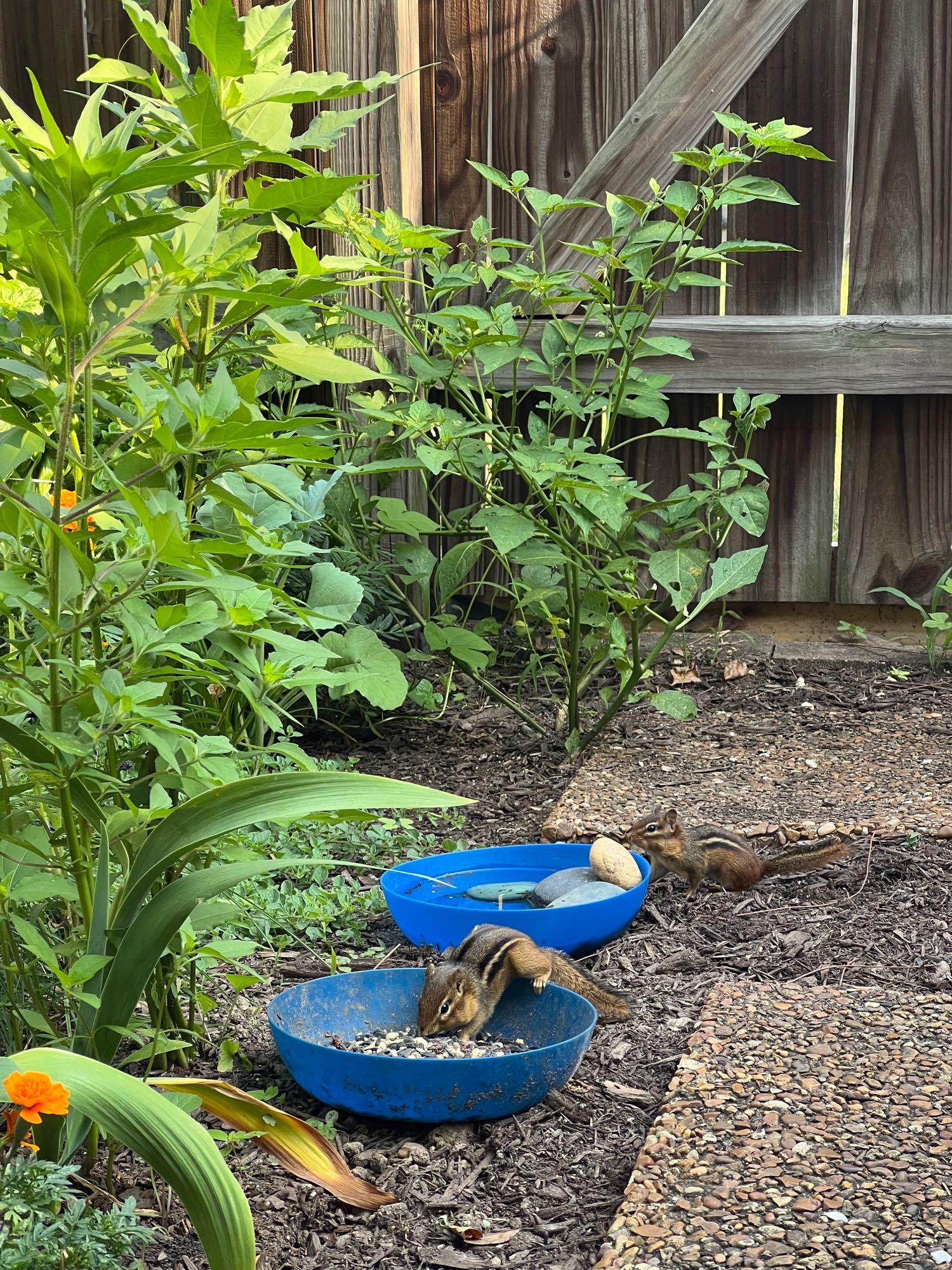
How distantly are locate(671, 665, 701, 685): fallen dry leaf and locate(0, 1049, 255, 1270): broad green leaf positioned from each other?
358 cm

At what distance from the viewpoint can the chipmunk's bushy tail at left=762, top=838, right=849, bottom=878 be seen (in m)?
3.48

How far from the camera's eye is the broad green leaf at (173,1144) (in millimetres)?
Answer: 1533

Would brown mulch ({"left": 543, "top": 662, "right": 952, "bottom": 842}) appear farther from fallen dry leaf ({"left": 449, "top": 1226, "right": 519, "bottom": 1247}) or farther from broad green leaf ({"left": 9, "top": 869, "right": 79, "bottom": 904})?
broad green leaf ({"left": 9, "top": 869, "right": 79, "bottom": 904})

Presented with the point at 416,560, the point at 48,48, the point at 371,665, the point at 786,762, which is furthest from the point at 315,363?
the point at 48,48

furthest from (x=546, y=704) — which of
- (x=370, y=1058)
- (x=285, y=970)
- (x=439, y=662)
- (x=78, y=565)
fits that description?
(x=78, y=565)

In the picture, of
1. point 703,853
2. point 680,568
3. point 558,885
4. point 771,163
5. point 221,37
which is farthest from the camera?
point 771,163

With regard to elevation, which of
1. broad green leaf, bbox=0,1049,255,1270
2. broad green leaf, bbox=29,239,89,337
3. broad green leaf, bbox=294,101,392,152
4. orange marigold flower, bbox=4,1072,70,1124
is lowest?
broad green leaf, bbox=0,1049,255,1270

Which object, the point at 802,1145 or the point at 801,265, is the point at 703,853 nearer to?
the point at 802,1145

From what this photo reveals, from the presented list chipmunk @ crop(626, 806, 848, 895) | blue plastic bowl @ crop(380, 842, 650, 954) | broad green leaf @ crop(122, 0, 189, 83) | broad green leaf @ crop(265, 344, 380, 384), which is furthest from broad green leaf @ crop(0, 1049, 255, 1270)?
chipmunk @ crop(626, 806, 848, 895)

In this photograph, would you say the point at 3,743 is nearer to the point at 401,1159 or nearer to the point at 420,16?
the point at 401,1159

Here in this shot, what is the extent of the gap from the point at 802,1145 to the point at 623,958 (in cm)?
99

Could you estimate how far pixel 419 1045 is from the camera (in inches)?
100.0

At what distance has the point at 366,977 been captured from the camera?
2670 millimetres

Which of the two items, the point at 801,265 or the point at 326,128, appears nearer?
the point at 326,128
